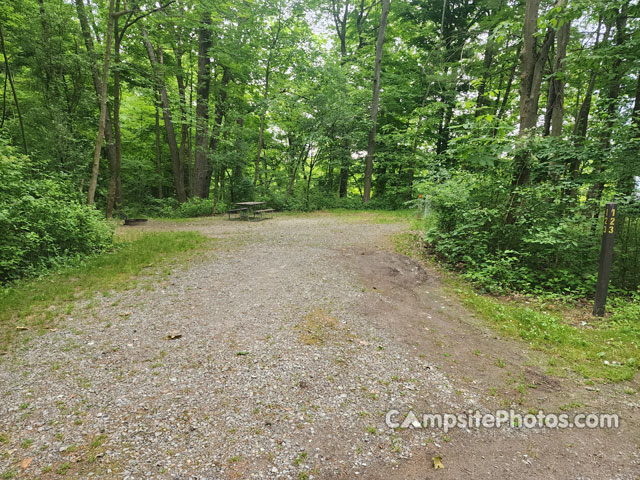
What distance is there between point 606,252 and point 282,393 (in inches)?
196

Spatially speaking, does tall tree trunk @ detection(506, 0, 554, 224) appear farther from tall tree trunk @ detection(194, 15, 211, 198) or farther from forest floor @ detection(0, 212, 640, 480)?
tall tree trunk @ detection(194, 15, 211, 198)

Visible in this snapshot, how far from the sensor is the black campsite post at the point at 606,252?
4.44 meters

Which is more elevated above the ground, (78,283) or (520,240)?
(520,240)

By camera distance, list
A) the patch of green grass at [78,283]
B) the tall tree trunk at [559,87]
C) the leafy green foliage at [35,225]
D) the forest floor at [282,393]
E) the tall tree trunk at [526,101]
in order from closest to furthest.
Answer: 1. the forest floor at [282,393]
2. the patch of green grass at [78,283]
3. the leafy green foliage at [35,225]
4. the tall tree trunk at [526,101]
5. the tall tree trunk at [559,87]

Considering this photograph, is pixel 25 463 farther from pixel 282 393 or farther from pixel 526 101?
pixel 526 101

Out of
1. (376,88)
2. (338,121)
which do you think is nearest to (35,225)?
(338,121)

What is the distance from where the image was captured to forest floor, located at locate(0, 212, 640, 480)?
6.99 feet

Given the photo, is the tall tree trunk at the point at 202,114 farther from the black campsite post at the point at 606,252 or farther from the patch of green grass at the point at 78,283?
the black campsite post at the point at 606,252

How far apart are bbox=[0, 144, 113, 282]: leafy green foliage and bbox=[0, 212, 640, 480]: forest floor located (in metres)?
2.00

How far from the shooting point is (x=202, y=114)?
589 inches

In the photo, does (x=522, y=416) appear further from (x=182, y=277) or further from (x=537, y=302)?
(x=182, y=277)

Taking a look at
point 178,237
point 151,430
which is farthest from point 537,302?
point 178,237

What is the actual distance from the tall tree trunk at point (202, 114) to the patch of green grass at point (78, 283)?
8.07m

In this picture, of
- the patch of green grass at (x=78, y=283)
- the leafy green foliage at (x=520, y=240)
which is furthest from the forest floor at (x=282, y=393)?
the leafy green foliage at (x=520, y=240)
